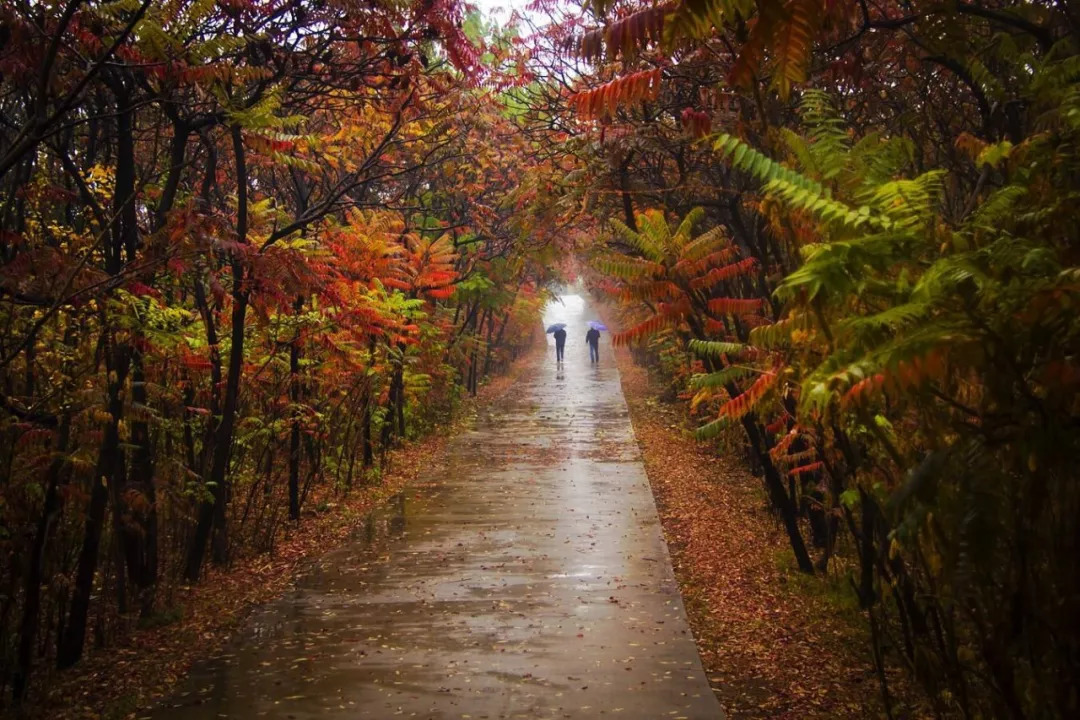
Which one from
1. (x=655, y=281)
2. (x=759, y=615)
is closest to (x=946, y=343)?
(x=759, y=615)

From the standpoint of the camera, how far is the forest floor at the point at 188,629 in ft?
19.3

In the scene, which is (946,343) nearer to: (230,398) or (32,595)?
(32,595)

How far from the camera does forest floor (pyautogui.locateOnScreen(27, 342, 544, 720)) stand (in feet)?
19.3

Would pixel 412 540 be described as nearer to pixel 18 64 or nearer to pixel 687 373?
pixel 18 64

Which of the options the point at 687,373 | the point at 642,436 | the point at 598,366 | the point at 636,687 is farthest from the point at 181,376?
the point at 598,366

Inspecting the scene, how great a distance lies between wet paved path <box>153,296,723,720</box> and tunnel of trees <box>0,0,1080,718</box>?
129cm

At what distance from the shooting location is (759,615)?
7293 mm

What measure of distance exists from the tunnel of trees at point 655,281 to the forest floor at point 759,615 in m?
0.39

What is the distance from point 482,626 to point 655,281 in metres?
3.24

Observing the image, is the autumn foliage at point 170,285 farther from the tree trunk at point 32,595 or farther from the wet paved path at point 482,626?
the wet paved path at point 482,626

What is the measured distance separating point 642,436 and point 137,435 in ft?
41.1

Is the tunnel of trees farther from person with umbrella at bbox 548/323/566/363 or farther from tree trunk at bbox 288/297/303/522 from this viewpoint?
person with umbrella at bbox 548/323/566/363

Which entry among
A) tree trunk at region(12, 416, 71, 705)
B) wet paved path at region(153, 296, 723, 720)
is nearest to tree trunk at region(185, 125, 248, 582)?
wet paved path at region(153, 296, 723, 720)

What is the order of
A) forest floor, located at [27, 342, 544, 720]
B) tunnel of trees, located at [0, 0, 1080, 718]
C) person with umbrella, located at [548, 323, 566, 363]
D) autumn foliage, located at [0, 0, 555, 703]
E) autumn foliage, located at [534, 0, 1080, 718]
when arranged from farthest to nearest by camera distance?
person with umbrella, located at [548, 323, 566, 363]
forest floor, located at [27, 342, 544, 720]
autumn foliage, located at [0, 0, 555, 703]
tunnel of trees, located at [0, 0, 1080, 718]
autumn foliage, located at [534, 0, 1080, 718]
